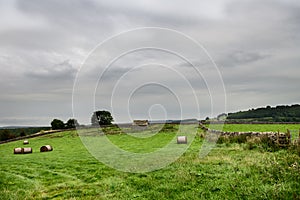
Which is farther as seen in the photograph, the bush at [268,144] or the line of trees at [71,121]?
the line of trees at [71,121]

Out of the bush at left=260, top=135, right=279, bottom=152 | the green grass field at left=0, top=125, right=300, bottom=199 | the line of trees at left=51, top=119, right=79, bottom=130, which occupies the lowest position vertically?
the green grass field at left=0, top=125, right=300, bottom=199

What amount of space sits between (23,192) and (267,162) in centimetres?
983

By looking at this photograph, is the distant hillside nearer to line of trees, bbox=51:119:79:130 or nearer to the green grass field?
line of trees, bbox=51:119:79:130

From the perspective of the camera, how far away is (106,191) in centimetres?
1112

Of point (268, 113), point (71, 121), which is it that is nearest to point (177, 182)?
point (71, 121)

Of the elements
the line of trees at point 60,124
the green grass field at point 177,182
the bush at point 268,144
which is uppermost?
the line of trees at point 60,124

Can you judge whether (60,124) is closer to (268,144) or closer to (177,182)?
(268,144)

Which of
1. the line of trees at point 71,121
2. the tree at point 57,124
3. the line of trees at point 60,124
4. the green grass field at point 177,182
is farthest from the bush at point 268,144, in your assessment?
the tree at point 57,124

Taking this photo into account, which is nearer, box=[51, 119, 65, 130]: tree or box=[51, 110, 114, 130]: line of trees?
box=[51, 110, 114, 130]: line of trees

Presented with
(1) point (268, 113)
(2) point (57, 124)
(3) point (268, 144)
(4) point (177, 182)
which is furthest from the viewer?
(1) point (268, 113)

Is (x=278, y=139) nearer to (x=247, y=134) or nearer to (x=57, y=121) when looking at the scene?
(x=247, y=134)

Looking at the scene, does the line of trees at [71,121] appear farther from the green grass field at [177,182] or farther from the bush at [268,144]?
the green grass field at [177,182]

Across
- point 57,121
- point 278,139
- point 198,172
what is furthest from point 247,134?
point 57,121

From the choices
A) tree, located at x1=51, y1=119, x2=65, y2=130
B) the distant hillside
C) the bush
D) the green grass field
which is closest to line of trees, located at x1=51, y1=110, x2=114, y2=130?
tree, located at x1=51, y1=119, x2=65, y2=130
